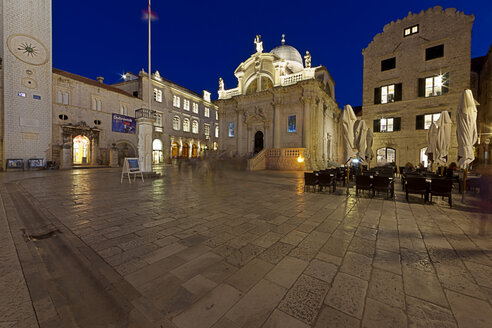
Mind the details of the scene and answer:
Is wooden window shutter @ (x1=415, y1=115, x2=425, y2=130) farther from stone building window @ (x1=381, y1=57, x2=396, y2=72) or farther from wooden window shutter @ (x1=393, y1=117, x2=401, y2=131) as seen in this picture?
stone building window @ (x1=381, y1=57, x2=396, y2=72)

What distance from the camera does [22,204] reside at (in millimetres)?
5852

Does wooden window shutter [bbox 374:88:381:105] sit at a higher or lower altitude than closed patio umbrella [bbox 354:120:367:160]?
higher

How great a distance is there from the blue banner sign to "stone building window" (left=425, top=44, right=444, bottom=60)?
35387 millimetres

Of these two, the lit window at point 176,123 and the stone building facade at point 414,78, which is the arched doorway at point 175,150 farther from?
the stone building facade at point 414,78

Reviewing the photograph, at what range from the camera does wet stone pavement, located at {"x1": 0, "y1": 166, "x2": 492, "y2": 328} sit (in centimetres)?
186

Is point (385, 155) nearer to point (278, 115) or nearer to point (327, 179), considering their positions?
point (278, 115)

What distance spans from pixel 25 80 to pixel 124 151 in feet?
38.6

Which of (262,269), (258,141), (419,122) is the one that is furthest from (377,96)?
(262,269)

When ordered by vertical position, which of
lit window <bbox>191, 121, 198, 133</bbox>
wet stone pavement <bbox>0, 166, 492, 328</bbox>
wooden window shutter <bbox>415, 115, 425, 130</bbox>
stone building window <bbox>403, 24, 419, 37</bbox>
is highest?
stone building window <bbox>403, 24, 419, 37</bbox>

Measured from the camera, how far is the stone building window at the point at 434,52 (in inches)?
706

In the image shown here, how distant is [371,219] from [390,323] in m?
3.60

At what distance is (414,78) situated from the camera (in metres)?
19.0

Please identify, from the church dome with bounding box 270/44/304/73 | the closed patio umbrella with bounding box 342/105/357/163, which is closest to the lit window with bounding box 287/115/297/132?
the church dome with bounding box 270/44/304/73

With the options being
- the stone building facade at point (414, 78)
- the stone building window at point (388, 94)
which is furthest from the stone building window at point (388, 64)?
the stone building window at point (388, 94)
